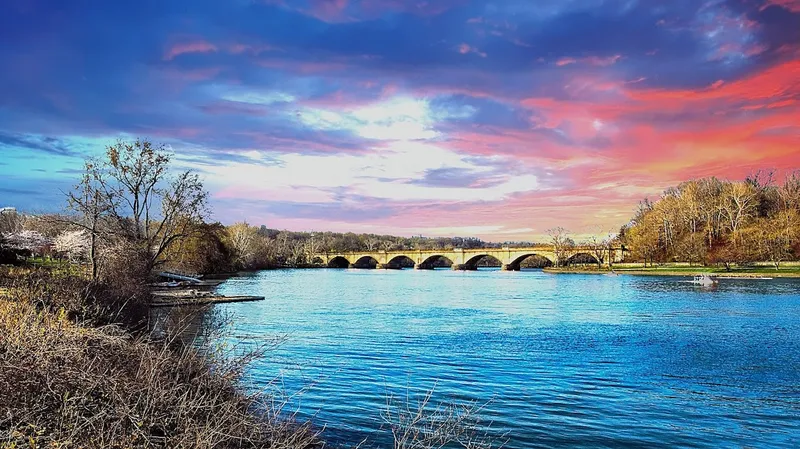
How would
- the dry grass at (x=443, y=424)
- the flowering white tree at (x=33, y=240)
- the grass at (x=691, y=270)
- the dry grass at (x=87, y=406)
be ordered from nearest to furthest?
the dry grass at (x=87, y=406), the dry grass at (x=443, y=424), the flowering white tree at (x=33, y=240), the grass at (x=691, y=270)

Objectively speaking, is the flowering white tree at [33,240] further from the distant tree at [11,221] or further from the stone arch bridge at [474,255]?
the stone arch bridge at [474,255]

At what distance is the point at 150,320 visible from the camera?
28859 mm

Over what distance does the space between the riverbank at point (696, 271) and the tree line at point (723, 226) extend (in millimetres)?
3307

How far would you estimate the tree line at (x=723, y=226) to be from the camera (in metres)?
105

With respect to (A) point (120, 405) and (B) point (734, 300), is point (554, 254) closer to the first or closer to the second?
(B) point (734, 300)

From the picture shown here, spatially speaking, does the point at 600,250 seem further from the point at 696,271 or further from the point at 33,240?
the point at 33,240

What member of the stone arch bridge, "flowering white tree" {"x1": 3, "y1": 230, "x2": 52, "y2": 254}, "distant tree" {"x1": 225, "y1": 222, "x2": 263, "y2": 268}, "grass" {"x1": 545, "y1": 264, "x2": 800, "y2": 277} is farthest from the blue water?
the stone arch bridge

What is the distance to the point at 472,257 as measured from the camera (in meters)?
163

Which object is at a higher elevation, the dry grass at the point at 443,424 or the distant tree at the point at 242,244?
the distant tree at the point at 242,244

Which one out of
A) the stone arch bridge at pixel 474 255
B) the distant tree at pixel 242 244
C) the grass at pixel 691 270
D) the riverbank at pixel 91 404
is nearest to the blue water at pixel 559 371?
the riverbank at pixel 91 404

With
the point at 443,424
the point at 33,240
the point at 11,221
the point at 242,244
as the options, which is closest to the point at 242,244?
the point at 242,244

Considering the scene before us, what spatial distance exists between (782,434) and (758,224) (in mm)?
111483

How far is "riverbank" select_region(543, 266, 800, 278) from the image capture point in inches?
3636

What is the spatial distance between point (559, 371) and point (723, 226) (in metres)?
111
